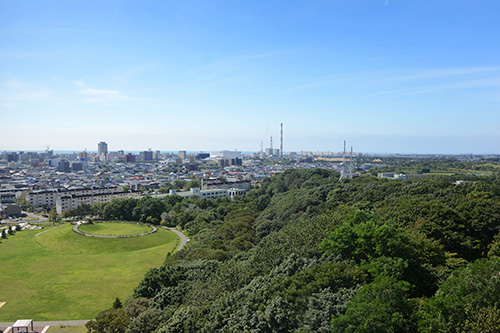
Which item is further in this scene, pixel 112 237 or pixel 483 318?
pixel 112 237

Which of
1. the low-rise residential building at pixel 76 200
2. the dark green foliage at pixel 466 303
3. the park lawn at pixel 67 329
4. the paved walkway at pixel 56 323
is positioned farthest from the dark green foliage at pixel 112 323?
the low-rise residential building at pixel 76 200

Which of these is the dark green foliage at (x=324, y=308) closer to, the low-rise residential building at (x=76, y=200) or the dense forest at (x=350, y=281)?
the dense forest at (x=350, y=281)

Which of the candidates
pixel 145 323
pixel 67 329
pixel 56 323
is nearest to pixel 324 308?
pixel 145 323

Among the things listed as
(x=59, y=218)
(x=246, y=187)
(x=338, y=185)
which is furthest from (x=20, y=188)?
(x=338, y=185)

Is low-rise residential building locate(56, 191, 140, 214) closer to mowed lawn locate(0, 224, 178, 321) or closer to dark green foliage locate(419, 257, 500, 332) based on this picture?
mowed lawn locate(0, 224, 178, 321)

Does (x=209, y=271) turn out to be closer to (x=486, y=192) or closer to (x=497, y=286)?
(x=497, y=286)

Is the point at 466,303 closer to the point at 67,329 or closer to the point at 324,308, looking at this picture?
the point at 324,308
